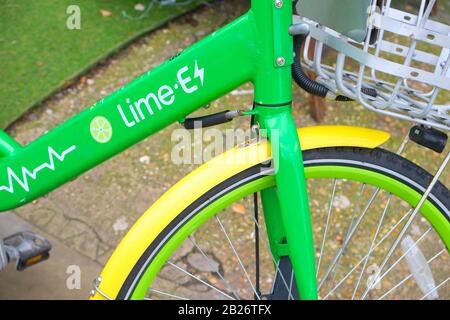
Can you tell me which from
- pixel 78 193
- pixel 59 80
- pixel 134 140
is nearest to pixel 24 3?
pixel 59 80

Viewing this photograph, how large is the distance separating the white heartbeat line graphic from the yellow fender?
0.24 meters

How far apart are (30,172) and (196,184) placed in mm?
411

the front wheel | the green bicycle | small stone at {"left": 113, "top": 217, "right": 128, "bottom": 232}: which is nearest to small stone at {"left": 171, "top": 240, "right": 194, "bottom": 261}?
the front wheel

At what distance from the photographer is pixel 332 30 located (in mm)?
1201

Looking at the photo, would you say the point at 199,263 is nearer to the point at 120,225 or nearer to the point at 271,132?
the point at 120,225

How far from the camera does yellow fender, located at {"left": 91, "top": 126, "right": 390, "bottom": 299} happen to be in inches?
51.1

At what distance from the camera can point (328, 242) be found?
7.80 feet

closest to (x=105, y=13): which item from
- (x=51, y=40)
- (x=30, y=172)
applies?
(x=51, y=40)

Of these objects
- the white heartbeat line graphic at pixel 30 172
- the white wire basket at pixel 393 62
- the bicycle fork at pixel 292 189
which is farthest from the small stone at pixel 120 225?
Result: the white wire basket at pixel 393 62

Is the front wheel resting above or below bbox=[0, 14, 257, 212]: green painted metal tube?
below

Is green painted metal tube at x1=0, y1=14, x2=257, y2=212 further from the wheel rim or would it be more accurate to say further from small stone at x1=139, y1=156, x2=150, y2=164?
small stone at x1=139, y1=156, x2=150, y2=164

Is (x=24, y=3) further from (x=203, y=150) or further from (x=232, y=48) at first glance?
(x=232, y=48)

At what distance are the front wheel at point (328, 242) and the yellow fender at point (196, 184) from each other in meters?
0.02

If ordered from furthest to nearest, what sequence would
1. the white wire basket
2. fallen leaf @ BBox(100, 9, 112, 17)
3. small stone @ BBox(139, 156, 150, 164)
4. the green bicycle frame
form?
fallen leaf @ BBox(100, 9, 112, 17) < small stone @ BBox(139, 156, 150, 164) < the green bicycle frame < the white wire basket
